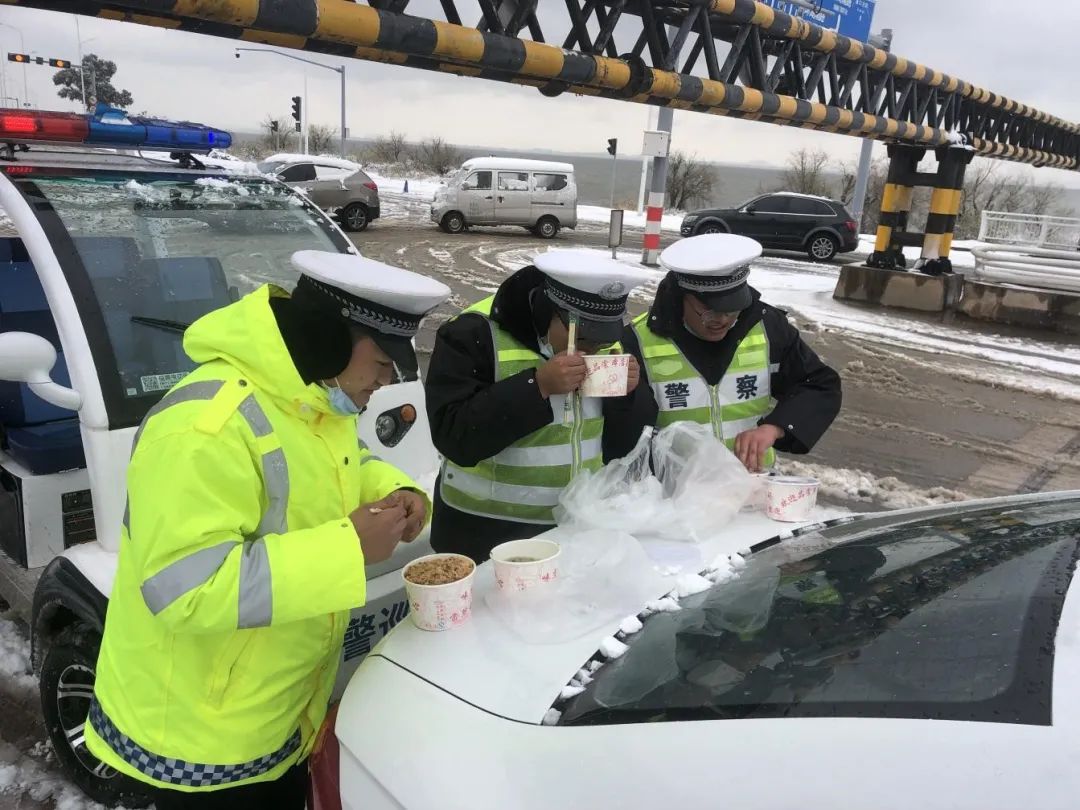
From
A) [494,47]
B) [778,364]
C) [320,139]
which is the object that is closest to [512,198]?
[494,47]

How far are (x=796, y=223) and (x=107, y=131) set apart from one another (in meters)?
17.5

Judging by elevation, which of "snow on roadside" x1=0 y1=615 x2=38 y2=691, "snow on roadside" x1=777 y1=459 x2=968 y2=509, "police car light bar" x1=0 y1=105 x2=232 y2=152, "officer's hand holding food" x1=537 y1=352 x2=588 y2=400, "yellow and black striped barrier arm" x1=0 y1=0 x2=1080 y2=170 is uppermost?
"yellow and black striped barrier arm" x1=0 y1=0 x2=1080 y2=170

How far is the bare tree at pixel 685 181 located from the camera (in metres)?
34.9

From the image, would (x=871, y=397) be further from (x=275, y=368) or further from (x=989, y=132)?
(x=989, y=132)

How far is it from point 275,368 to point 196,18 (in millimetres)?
3684

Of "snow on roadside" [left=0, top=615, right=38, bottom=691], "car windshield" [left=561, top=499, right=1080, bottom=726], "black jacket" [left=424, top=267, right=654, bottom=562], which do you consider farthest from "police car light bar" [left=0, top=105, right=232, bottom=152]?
"car windshield" [left=561, top=499, right=1080, bottom=726]

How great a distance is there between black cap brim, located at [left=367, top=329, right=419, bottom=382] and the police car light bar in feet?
6.46

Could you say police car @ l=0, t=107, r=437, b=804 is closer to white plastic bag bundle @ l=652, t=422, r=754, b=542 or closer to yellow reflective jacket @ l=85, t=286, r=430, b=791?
yellow reflective jacket @ l=85, t=286, r=430, b=791

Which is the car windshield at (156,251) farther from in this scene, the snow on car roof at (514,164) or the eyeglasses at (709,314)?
the snow on car roof at (514,164)

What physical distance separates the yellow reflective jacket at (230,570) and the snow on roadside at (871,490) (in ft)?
13.4

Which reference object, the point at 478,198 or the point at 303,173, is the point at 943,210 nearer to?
the point at 478,198

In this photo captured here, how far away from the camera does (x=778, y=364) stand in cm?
279

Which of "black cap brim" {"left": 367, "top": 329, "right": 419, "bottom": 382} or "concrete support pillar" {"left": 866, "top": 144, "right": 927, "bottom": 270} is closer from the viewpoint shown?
"black cap brim" {"left": 367, "top": 329, "right": 419, "bottom": 382}

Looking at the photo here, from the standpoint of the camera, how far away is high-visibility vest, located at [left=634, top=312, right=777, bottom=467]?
2621 mm
